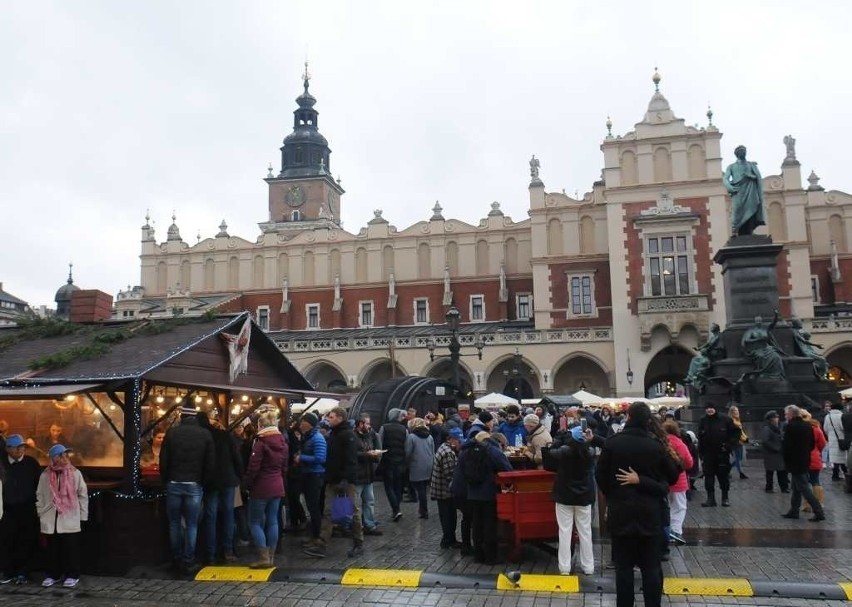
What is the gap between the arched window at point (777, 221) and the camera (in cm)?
3762

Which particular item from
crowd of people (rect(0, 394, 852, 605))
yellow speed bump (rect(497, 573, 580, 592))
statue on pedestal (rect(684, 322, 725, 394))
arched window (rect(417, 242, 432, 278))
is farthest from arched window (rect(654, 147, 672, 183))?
yellow speed bump (rect(497, 573, 580, 592))

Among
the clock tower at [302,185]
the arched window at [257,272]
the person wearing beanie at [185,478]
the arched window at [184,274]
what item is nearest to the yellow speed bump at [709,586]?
the person wearing beanie at [185,478]

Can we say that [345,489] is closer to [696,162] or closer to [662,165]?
[662,165]

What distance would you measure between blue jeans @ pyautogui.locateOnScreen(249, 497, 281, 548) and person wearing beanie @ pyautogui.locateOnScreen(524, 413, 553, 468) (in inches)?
114

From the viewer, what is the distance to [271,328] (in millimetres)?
44344

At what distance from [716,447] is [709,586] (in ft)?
13.3

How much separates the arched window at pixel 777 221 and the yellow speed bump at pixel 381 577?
35292 millimetres

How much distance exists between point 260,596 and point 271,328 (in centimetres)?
3828

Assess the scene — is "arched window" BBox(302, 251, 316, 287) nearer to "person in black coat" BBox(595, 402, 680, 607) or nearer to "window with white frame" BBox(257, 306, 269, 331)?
"window with white frame" BBox(257, 306, 269, 331)

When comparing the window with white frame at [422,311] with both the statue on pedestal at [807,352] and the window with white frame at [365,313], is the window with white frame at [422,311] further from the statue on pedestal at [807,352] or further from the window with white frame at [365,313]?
the statue on pedestal at [807,352]

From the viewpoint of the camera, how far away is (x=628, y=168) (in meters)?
36.8

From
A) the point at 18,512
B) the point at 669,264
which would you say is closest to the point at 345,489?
the point at 18,512

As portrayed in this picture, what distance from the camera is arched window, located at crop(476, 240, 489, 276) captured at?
4288 cm

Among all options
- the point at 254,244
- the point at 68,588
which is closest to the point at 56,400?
the point at 68,588
